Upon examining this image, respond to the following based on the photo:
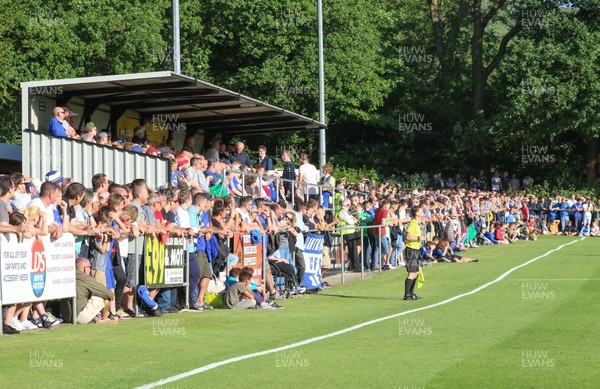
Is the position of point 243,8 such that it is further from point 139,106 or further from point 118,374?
point 118,374

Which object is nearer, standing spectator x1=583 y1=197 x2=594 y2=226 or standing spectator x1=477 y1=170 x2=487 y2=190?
standing spectator x1=583 y1=197 x2=594 y2=226

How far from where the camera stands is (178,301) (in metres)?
19.3

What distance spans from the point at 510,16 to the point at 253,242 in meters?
47.0

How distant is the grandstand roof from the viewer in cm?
2280

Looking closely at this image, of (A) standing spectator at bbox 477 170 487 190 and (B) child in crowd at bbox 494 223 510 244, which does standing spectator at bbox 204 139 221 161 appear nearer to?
(B) child in crowd at bbox 494 223 510 244

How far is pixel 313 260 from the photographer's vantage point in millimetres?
24594

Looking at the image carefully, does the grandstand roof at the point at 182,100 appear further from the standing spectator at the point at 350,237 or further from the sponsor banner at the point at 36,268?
the sponsor banner at the point at 36,268

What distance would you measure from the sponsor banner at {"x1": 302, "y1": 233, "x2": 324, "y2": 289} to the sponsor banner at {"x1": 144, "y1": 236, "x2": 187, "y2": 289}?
5.39 m

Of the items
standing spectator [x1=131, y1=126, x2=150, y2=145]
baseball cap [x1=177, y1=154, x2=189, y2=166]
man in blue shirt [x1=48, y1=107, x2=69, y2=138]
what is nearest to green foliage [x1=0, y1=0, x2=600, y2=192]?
standing spectator [x1=131, y1=126, x2=150, y2=145]

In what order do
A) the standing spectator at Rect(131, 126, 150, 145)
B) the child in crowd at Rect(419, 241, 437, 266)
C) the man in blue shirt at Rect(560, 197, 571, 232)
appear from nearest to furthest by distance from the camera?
the standing spectator at Rect(131, 126, 150, 145) < the child in crowd at Rect(419, 241, 437, 266) < the man in blue shirt at Rect(560, 197, 571, 232)

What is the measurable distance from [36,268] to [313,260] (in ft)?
33.5

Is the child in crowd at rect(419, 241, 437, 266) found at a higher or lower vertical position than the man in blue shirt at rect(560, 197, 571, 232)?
lower

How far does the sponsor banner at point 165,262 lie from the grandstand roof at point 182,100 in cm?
448

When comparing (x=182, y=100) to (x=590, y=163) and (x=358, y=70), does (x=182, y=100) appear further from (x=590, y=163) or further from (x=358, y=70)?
(x=590, y=163)
